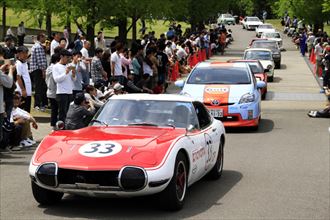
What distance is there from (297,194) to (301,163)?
2954 millimetres

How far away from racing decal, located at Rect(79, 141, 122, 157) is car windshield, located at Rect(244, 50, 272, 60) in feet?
85.6

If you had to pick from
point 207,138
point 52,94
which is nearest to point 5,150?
point 52,94

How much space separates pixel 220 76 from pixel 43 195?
403 inches

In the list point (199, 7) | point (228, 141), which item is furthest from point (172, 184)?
point (199, 7)

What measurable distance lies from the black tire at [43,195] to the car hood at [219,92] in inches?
343

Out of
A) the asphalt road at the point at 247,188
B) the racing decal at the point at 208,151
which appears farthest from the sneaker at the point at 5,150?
the racing decal at the point at 208,151

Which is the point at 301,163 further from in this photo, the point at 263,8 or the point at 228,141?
the point at 263,8

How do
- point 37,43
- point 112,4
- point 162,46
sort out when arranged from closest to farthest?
1. point 37,43
2. point 162,46
3. point 112,4

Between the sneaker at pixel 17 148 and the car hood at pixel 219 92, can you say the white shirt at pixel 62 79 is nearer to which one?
the sneaker at pixel 17 148

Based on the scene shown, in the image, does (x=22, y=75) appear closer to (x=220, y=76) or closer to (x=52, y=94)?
(x=52, y=94)

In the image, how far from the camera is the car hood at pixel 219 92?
17000 millimetres

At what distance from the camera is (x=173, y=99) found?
9891mm

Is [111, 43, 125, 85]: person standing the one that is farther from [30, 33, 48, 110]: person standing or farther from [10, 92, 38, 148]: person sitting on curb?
[10, 92, 38, 148]: person sitting on curb

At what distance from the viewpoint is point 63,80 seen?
15406mm
